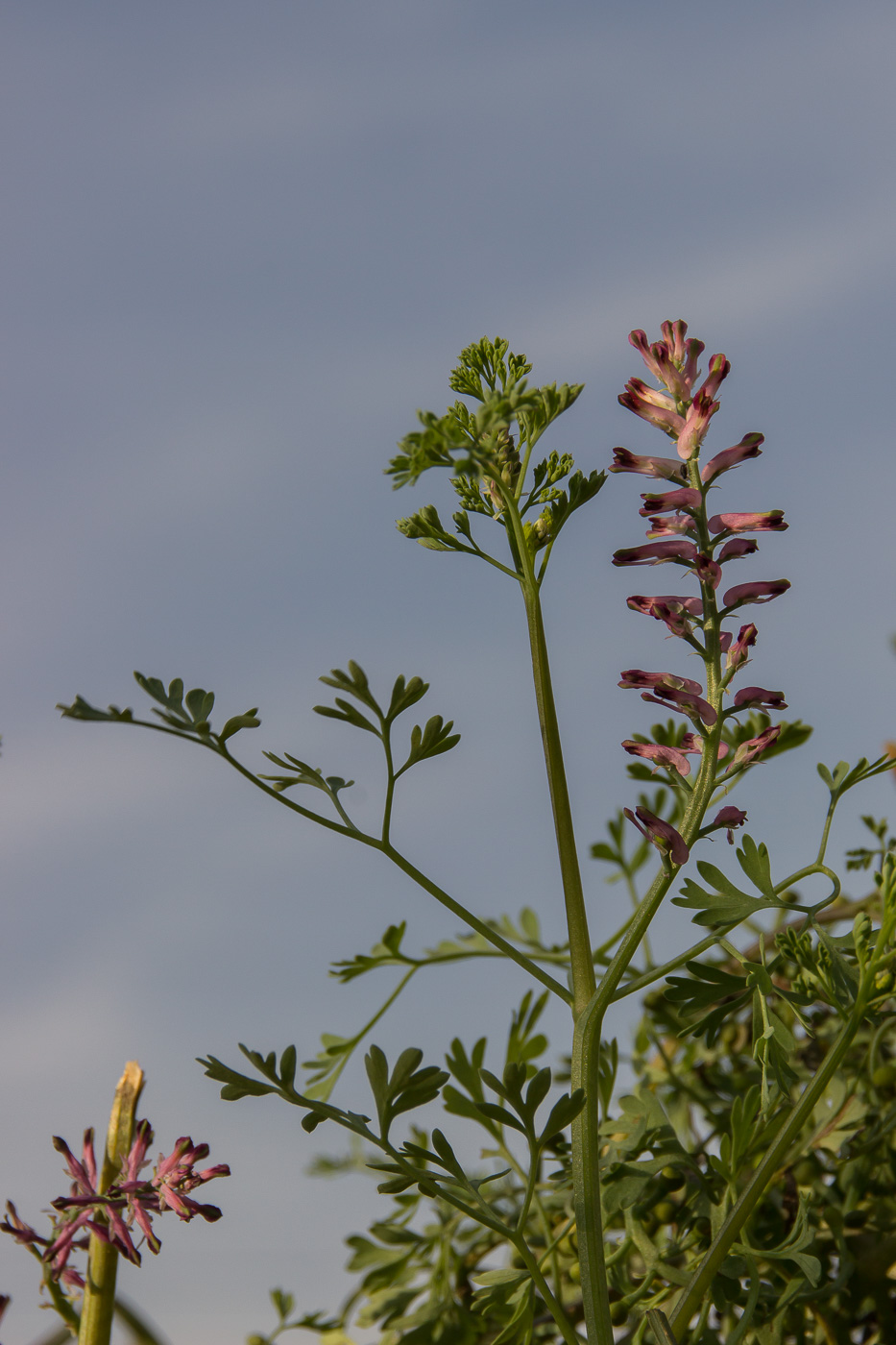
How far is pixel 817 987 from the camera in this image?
0.86 m

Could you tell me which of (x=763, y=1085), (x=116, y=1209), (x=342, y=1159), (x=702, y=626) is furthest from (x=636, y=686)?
(x=342, y=1159)

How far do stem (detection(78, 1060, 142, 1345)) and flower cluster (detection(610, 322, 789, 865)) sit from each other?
405mm

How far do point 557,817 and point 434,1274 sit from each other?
2.42 feet

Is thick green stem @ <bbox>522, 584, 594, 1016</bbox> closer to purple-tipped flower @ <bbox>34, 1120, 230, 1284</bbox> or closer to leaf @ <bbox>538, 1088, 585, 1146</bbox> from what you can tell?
leaf @ <bbox>538, 1088, 585, 1146</bbox>

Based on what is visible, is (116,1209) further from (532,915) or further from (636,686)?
(532,915)

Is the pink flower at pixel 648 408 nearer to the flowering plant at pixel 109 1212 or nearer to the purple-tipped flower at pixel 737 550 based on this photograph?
the purple-tipped flower at pixel 737 550

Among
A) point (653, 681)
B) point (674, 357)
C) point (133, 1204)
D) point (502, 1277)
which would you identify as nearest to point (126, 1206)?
point (133, 1204)

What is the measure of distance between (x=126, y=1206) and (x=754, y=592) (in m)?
0.57

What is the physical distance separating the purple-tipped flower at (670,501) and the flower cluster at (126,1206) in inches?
20.3

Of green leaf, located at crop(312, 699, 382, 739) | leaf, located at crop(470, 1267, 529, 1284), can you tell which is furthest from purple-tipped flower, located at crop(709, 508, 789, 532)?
leaf, located at crop(470, 1267, 529, 1284)

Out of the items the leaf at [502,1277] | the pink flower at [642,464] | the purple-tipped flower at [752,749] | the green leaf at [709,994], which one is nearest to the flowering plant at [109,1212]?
the leaf at [502,1277]

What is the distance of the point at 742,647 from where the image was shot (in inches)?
29.5

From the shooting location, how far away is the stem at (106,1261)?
0.72m

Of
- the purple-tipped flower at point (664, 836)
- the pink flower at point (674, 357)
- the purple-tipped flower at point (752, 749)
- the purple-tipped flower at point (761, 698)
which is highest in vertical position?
the pink flower at point (674, 357)
